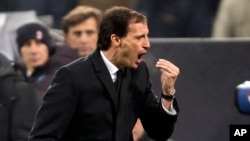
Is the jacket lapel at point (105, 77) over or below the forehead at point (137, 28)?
below

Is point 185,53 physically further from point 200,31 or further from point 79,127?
point 79,127

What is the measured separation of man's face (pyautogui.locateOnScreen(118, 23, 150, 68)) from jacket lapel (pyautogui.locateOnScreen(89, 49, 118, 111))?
10 centimetres

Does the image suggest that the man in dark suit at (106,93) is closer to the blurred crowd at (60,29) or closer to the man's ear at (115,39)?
the man's ear at (115,39)

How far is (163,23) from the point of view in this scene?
9.87m

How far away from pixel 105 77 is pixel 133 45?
227mm

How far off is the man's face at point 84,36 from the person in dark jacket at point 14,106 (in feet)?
2.48

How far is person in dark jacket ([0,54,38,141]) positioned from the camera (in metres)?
8.28

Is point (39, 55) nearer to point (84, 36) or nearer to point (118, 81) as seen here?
point (84, 36)

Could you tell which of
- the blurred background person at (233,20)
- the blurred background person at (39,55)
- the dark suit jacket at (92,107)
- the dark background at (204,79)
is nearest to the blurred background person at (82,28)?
the blurred background person at (39,55)

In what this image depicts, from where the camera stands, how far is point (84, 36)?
9.11 meters

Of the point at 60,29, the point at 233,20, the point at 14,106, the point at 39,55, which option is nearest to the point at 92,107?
the point at 14,106

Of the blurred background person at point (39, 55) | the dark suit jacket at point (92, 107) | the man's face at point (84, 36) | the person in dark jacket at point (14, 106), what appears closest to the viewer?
the dark suit jacket at point (92, 107)

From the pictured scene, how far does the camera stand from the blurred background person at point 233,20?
914 centimetres

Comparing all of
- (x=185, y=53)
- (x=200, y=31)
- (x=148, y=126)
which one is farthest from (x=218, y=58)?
(x=148, y=126)
